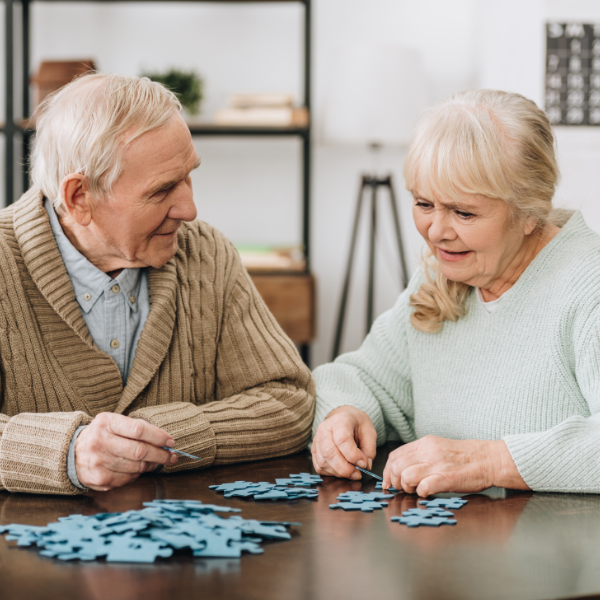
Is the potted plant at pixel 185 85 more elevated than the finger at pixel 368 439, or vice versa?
the potted plant at pixel 185 85

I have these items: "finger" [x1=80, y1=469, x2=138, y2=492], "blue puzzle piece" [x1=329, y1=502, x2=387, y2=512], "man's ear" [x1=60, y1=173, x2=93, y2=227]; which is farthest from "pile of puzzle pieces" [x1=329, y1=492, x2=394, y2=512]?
"man's ear" [x1=60, y1=173, x2=93, y2=227]

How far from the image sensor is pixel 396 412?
5.74 feet

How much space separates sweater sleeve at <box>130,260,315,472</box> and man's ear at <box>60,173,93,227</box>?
1.21 ft

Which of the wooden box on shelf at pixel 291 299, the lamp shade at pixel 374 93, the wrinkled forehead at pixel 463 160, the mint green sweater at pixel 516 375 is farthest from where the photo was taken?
the wooden box on shelf at pixel 291 299

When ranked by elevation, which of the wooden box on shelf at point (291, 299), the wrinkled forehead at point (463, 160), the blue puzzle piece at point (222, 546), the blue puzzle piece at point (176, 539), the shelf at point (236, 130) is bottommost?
the wooden box on shelf at point (291, 299)

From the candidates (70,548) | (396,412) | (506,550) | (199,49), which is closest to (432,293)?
(396,412)

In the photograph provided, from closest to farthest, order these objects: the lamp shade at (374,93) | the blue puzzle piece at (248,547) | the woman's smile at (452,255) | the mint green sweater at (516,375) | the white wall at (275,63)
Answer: the blue puzzle piece at (248,547) → the mint green sweater at (516,375) → the woman's smile at (452,255) → the lamp shade at (374,93) → the white wall at (275,63)

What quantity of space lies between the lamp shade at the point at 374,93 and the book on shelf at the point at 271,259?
609 millimetres

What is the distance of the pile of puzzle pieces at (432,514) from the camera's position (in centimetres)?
111

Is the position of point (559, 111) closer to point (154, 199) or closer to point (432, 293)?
point (432, 293)

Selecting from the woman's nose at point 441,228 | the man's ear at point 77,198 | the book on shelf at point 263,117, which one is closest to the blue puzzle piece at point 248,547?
the woman's nose at point 441,228

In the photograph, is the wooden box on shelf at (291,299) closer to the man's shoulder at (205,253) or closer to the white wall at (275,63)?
the white wall at (275,63)

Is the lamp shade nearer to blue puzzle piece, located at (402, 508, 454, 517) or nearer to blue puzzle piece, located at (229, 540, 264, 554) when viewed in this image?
blue puzzle piece, located at (402, 508, 454, 517)

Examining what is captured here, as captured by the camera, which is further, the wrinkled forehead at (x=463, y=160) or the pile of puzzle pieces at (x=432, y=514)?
the wrinkled forehead at (x=463, y=160)
